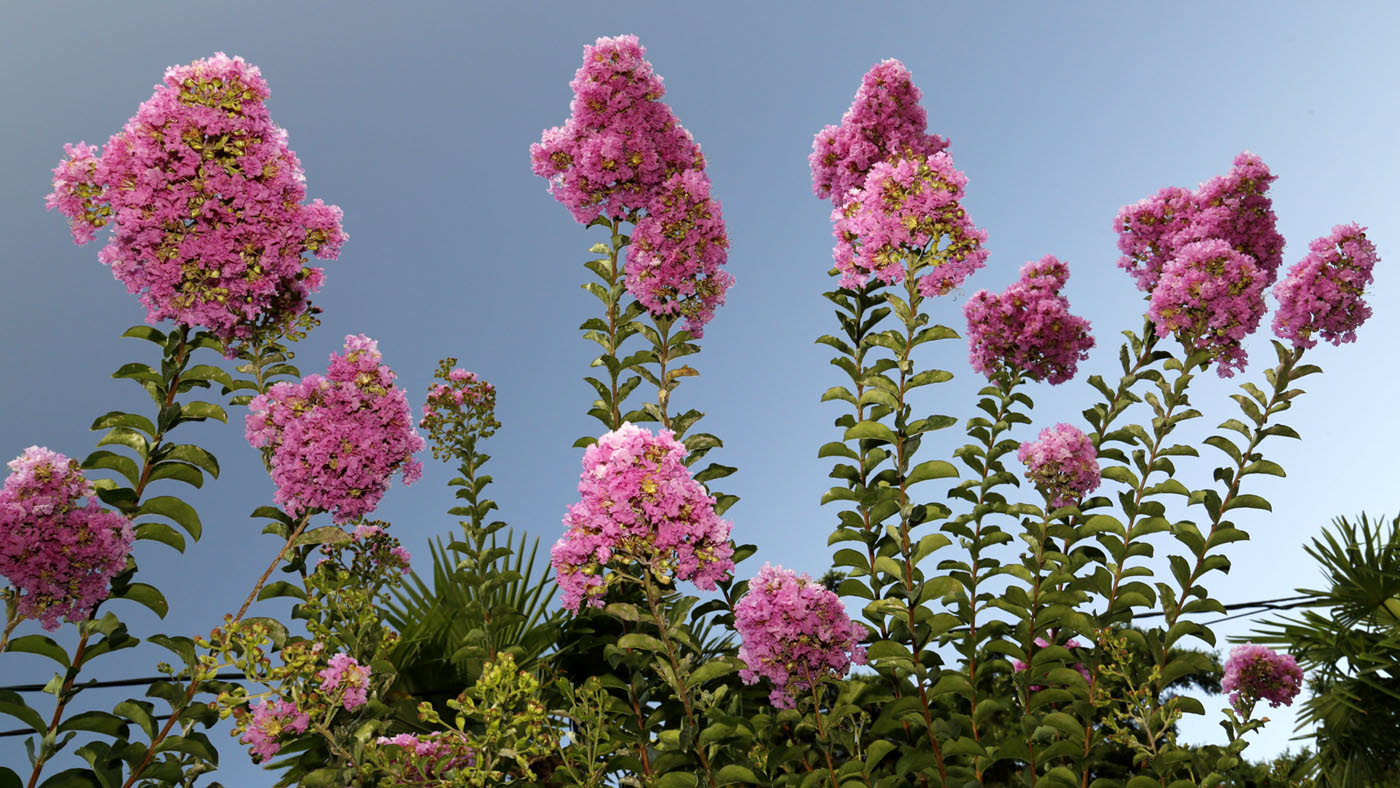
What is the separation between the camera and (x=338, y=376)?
4129 millimetres

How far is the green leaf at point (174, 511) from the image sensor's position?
3842 mm

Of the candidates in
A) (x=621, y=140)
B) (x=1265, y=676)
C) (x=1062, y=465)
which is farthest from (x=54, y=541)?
(x=1265, y=676)

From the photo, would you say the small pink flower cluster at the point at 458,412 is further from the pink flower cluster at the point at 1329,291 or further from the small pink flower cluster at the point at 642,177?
the pink flower cluster at the point at 1329,291

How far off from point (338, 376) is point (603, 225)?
1650 millimetres

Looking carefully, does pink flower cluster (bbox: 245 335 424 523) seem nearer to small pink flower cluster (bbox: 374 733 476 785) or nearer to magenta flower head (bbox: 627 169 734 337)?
small pink flower cluster (bbox: 374 733 476 785)

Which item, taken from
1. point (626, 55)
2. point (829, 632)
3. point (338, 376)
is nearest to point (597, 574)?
point (829, 632)

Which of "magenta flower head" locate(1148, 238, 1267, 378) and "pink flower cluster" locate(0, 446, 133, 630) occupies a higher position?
"magenta flower head" locate(1148, 238, 1267, 378)

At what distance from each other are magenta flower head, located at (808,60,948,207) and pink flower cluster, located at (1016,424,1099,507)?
1676mm

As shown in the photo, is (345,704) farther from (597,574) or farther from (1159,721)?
(1159,721)

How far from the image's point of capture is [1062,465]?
4.98 metres

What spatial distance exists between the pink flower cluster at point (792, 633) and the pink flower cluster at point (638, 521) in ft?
1.13

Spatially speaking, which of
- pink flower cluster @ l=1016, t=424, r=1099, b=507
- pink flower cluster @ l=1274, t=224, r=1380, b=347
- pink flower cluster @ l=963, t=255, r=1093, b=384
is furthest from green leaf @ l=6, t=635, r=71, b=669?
pink flower cluster @ l=1274, t=224, r=1380, b=347

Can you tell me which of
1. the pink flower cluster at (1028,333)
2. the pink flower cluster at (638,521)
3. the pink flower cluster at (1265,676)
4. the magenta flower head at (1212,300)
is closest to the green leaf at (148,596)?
the pink flower cluster at (638,521)

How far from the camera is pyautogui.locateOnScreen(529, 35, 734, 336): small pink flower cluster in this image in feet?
15.8
